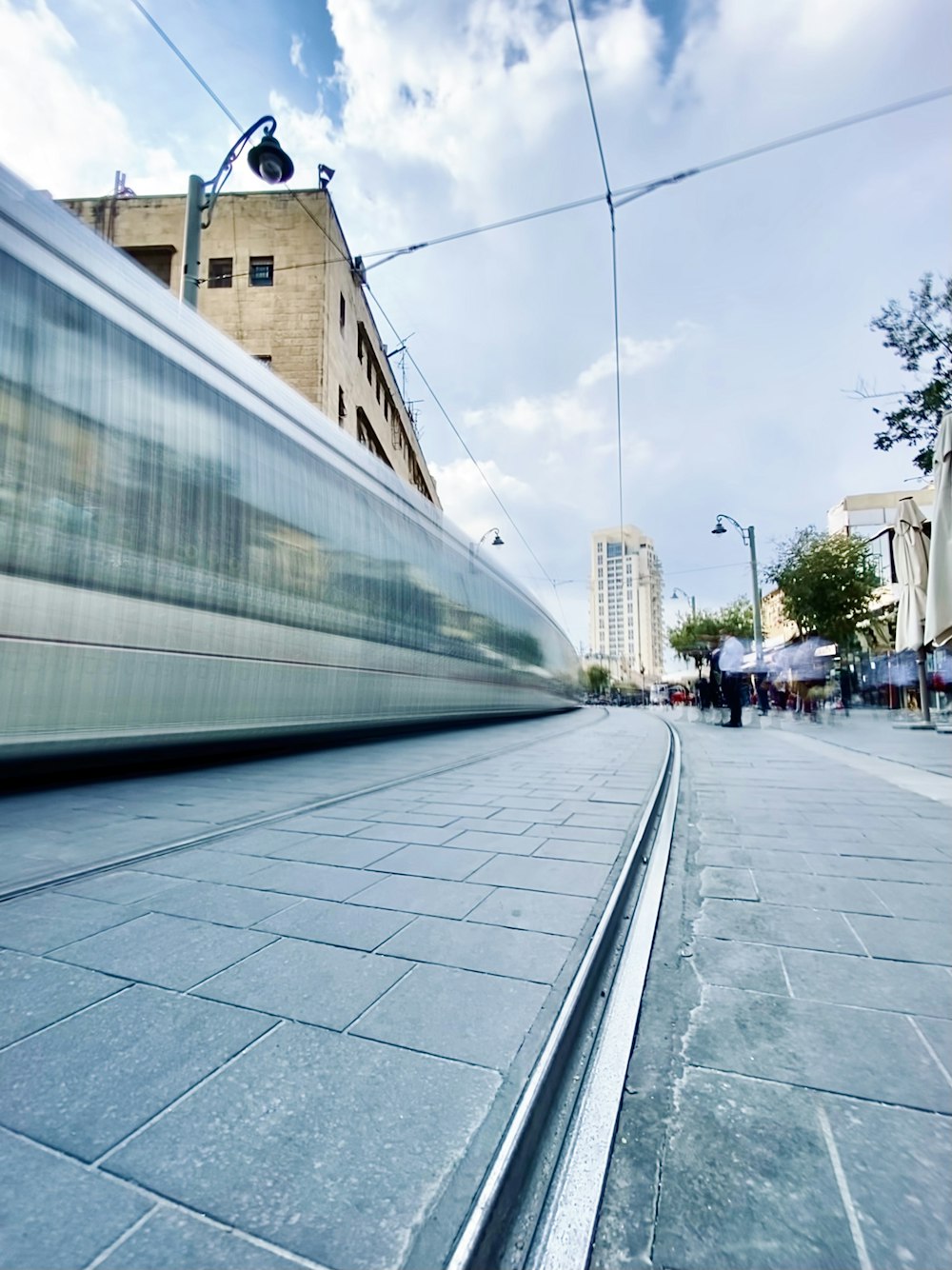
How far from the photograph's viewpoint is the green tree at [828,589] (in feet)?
66.7

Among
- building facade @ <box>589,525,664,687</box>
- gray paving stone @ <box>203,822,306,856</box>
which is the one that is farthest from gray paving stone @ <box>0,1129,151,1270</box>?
building facade @ <box>589,525,664,687</box>

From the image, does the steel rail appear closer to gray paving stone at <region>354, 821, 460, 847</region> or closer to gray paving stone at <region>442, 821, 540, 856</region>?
gray paving stone at <region>442, 821, 540, 856</region>

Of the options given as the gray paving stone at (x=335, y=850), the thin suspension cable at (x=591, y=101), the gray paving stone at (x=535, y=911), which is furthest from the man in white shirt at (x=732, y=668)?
the gray paving stone at (x=535, y=911)

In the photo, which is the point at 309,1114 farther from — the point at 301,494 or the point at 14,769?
the point at 301,494

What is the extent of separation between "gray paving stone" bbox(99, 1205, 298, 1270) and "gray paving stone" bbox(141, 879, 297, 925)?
1.22 m

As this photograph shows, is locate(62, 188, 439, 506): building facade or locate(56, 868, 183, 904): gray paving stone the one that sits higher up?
locate(62, 188, 439, 506): building facade

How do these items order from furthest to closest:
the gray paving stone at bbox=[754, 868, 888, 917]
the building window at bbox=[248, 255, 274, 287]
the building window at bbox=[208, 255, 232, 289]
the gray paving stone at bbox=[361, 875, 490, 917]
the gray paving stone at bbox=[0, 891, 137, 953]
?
the building window at bbox=[208, 255, 232, 289], the building window at bbox=[248, 255, 274, 287], the gray paving stone at bbox=[754, 868, 888, 917], the gray paving stone at bbox=[361, 875, 490, 917], the gray paving stone at bbox=[0, 891, 137, 953]

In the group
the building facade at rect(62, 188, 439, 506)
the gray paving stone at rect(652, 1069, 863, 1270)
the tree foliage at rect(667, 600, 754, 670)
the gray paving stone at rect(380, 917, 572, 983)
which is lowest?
the gray paving stone at rect(652, 1069, 863, 1270)

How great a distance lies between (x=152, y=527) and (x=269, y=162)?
233 inches

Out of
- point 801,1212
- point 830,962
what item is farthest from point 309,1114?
point 830,962

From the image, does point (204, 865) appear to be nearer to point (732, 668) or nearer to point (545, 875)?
point (545, 875)

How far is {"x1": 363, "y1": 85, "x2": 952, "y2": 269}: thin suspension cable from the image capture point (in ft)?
21.5

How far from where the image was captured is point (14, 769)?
412 centimetres

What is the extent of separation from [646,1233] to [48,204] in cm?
585
